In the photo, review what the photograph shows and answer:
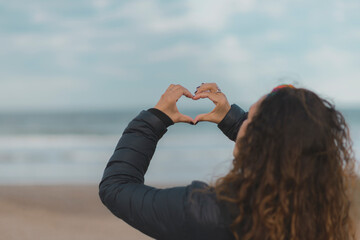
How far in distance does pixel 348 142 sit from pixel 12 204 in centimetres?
736

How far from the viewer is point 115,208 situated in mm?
1448

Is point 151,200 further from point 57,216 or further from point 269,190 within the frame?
point 57,216

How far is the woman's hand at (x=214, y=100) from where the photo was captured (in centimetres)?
171

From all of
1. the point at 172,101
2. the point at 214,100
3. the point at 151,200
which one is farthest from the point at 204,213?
the point at 214,100

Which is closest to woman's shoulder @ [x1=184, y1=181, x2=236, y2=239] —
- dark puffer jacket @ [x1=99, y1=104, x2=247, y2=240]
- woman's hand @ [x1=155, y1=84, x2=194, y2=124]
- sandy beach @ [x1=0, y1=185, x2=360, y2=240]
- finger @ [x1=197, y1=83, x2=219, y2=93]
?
dark puffer jacket @ [x1=99, y1=104, x2=247, y2=240]

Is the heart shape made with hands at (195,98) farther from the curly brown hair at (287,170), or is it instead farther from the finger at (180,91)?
the curly brown hair at (287,170)

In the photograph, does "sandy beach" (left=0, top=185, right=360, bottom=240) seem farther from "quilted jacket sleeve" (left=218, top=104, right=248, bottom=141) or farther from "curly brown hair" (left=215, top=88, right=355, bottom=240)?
"curly brown hair" (left=215, top=88, right=355, bottom=240)

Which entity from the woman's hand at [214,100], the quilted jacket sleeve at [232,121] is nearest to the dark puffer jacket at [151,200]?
the woman's hand at [214,100]

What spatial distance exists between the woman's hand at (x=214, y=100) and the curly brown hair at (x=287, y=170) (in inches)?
12.8

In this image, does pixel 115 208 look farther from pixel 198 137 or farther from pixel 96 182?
pixel 198 137

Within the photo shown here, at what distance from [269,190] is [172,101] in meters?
0.46

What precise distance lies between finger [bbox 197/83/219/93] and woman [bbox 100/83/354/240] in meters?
0.33

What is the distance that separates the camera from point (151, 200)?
1.38 m

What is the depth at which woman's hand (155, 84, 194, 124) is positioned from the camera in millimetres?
1556
